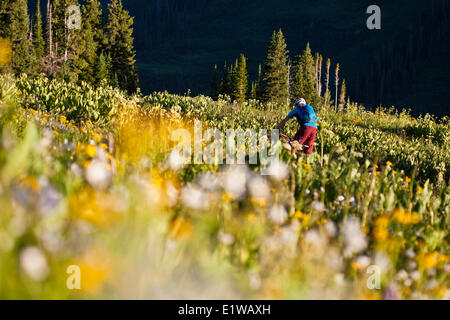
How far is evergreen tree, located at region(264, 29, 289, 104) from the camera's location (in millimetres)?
54344

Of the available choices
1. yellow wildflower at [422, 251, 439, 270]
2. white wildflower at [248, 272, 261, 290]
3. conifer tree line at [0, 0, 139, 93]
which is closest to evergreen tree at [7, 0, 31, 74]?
conifer tree line at [0, 0, 139, 93]

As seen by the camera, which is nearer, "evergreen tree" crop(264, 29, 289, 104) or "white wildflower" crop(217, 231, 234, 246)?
"white wildflower" crop(217, 231, 234, 246)

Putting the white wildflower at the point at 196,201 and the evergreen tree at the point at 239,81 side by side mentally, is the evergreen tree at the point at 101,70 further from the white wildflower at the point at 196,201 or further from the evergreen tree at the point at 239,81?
the white wildflower at the point at 196,201

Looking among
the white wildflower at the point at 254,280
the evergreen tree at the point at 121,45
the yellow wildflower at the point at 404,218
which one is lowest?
the white wildflower at the point at 254,280

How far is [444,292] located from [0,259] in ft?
9.30

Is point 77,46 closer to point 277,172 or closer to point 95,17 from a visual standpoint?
point 95,17

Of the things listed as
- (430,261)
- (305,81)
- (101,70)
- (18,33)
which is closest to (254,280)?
(430,261)

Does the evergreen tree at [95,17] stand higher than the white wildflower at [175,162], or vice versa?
the evergreen tree at [95,17]

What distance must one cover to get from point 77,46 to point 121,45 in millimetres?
9809

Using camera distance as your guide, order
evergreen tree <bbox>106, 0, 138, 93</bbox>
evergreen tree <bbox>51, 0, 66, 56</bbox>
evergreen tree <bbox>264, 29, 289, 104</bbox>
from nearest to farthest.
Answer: evergreen tree <bbox>51, 0, 66, 56</bbox>
evergreen tree <bbox>106, 0, 138, 93</bbox>
evergreen tree <bbox>264, 29, 289, 104</bbox>

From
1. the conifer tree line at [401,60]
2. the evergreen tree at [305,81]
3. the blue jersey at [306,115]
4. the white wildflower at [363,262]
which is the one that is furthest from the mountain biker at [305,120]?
the conifer tree line at [401,60]

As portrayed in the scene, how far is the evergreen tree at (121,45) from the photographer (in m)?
51.4

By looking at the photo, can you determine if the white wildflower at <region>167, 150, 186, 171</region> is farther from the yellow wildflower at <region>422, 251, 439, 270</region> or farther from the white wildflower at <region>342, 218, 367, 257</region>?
the yellow wildflower at <region>422, 251, 439, 270</region>
